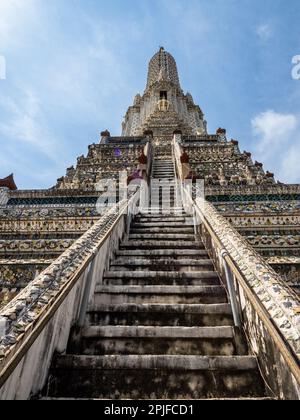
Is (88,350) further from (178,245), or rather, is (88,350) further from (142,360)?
(178,245)

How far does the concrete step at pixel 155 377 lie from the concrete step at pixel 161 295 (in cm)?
86

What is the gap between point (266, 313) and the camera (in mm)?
1710

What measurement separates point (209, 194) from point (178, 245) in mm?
3137

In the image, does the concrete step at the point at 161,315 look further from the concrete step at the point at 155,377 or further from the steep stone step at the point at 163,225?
the steep stone step at the point at 163,225

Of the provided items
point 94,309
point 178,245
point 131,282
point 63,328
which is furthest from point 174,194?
point 63,328

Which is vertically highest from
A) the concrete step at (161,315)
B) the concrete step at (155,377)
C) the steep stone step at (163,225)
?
the steep stone step at (163,225)

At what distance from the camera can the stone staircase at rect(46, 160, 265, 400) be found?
75.1 inches

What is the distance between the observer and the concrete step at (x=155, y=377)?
73.7 inches

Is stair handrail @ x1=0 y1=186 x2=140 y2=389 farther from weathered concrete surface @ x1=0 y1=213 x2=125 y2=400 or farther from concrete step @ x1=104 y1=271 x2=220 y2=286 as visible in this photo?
concrete step @ x1=104 y1=271 x2=220 y2=286

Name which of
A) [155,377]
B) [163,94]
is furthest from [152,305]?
→ [163,94]

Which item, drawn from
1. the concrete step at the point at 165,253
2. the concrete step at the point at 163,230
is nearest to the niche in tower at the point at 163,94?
the concrete step at the point at 163,230

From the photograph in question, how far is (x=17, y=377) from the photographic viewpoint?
1572 mm

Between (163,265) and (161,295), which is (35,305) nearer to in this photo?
(161,295)

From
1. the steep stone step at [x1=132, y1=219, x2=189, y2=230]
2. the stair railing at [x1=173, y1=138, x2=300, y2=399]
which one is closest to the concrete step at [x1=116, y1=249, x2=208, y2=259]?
the stair railing at [x1=173, y1=138, x2=300, y2=399]
